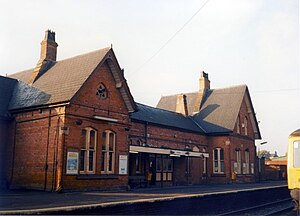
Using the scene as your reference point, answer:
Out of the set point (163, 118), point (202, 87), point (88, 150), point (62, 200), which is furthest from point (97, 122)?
point (202, 87)

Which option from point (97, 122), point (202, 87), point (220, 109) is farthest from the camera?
point (202, 87)

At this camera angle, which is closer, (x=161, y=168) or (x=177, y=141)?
(x=161, y=168)

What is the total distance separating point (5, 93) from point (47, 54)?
4050 millimetres

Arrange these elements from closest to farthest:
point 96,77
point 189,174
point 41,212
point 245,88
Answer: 1. point 41,212
2. point 96,77
3. point 189,174
4. point 245,88

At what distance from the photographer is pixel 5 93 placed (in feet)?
75.0

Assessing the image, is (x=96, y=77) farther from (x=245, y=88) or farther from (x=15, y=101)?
(x=245, y=88)

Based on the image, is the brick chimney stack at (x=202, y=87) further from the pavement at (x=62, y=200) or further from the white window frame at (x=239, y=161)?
the pavement at (x=62, y=200)

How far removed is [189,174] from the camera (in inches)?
1239

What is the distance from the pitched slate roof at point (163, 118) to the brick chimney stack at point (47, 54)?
23.3ft

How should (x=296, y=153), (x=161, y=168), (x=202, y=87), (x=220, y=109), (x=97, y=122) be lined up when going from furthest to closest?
1. (x=202, y=87)
2. (x=220, y=109)
3. (x=161, y=168)
4. (x=97, y=122)
5. (x=296, y=153)

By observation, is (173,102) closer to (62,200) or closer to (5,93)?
(5,93)

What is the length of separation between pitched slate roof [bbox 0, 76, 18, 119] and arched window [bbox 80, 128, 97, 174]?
538 centimetres

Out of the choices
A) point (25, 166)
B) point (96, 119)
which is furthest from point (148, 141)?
point (25, 166)

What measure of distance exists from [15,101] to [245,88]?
24.4 metres
